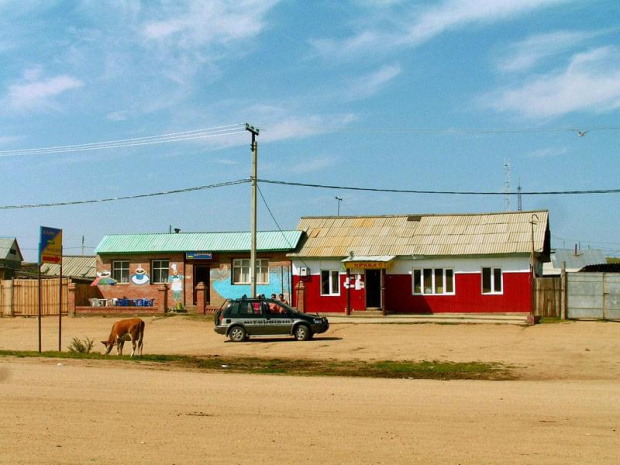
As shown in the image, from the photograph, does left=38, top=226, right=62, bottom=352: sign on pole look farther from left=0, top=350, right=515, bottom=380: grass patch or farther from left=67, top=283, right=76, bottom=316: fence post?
left=67, top=283, right=76, bottom=316: fence post

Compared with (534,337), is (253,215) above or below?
above

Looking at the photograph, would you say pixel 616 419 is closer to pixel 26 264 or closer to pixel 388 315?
pixel 388 315

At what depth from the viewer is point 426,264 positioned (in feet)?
131

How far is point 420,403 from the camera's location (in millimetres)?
12977

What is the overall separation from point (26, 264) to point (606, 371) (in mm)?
63936

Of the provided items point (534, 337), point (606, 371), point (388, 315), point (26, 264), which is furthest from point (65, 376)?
point (26, 264)

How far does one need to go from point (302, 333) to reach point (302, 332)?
4 centimetres

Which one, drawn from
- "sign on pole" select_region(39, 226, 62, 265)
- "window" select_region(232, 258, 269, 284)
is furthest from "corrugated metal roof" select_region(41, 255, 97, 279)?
"sign on pole" select_region(39, 226, 62, 265)

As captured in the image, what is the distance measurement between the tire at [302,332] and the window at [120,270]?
790 inches

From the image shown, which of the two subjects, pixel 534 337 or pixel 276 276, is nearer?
pixel 534 337

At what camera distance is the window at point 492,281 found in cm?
3844

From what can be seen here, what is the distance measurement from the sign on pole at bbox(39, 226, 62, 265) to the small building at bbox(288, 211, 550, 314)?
1696 cm

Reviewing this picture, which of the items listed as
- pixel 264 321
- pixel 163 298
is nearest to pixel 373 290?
pixel 163 298

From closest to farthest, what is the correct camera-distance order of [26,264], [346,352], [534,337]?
[346,352] < [534,337] < [26,264]
